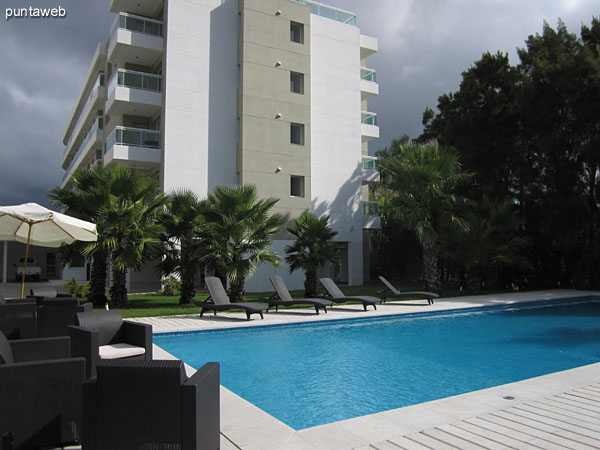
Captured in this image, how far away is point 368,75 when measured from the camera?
1105 inches

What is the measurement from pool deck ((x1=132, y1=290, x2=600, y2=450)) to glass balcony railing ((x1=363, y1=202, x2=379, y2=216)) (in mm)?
20813

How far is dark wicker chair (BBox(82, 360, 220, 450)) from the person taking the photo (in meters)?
2.90

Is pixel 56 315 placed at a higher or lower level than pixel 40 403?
higher

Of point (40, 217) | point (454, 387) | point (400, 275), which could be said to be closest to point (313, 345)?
point (454, 387)

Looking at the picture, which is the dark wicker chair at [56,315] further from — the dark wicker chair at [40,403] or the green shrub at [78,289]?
the green shrub at [78,289]

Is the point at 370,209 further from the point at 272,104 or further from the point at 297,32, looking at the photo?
the point at 297,32

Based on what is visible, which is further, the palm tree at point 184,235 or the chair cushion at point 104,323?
the palm tree at point 184,235

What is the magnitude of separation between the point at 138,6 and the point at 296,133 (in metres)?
10.7

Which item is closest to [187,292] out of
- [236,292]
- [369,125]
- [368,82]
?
[236,292]

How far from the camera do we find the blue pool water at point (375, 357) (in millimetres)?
5855

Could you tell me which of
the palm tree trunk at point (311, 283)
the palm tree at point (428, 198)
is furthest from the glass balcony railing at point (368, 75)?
the palm tree trunk at point (311, 283)

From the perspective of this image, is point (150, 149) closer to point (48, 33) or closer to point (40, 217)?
point (48, 33)

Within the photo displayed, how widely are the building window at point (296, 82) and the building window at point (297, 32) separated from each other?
1848 mm

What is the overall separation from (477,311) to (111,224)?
11.7 metres
